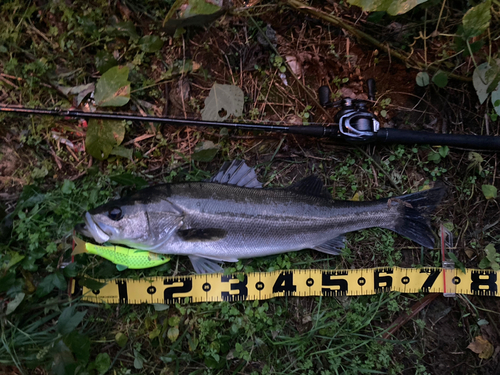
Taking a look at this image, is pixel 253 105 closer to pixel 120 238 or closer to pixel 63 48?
pixel 120 238

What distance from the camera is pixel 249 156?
3533 mm

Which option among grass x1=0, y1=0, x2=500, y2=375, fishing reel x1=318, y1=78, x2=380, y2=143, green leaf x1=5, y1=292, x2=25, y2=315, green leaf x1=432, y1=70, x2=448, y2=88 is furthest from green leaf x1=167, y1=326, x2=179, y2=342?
green leaf x1=432, y1=70, x2=448, y2=88

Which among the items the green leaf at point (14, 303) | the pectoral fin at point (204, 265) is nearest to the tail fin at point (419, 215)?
the pectoral fin at point (204, 265)

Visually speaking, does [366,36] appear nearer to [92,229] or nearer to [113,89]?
[113,89]

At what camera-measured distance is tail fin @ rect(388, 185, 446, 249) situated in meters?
3.30

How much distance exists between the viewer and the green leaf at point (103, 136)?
3.37 metres

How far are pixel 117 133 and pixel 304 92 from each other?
2.20 meters

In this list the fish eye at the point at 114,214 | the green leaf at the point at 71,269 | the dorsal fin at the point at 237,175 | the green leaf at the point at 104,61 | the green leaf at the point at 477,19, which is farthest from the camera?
the green leaf at the point at 104,61

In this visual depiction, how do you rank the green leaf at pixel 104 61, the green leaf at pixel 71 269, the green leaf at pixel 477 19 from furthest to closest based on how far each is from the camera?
the green leaf at pixel 104 61
the green leaf at pixel 71 269
the green leaf at pixel 477 19

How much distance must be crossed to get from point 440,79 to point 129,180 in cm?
350

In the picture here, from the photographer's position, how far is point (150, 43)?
3.49 m

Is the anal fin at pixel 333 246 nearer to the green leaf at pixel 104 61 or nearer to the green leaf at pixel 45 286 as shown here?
the green leaf at pixel 45 286

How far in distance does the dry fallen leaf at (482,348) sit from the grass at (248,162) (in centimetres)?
7

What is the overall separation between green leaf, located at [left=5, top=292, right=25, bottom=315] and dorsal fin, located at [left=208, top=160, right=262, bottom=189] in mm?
2288
